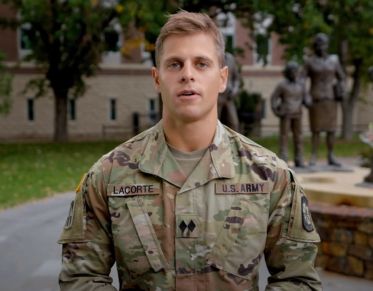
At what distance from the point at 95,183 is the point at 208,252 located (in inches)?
15.3

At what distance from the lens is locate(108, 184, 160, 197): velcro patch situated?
1.86 m

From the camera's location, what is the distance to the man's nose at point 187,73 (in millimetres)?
1812

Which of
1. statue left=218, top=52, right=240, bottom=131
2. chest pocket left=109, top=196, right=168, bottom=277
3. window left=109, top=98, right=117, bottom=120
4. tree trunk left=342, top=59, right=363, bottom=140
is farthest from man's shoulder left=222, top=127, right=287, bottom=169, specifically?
window left=109, top=98, right=117, bottom=120

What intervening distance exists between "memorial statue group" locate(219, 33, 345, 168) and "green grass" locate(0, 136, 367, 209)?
1.01 meters

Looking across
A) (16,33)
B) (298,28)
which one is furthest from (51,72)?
(298,28)

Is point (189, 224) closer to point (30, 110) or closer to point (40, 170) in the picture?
point (40, 170)

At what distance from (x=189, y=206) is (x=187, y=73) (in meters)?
0.37

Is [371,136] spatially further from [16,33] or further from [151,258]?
[16,33]

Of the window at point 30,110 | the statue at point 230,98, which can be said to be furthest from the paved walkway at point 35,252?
the window at point 30,110

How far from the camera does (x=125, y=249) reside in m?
1.86

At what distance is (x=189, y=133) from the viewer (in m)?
1.89

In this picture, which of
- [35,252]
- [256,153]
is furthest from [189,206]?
[35,252]

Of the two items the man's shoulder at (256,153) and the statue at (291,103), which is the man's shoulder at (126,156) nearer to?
the man's shoulder at (256,153)

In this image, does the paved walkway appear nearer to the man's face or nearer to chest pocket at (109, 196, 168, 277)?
chest pocket at (109, 196, 168, 277)
